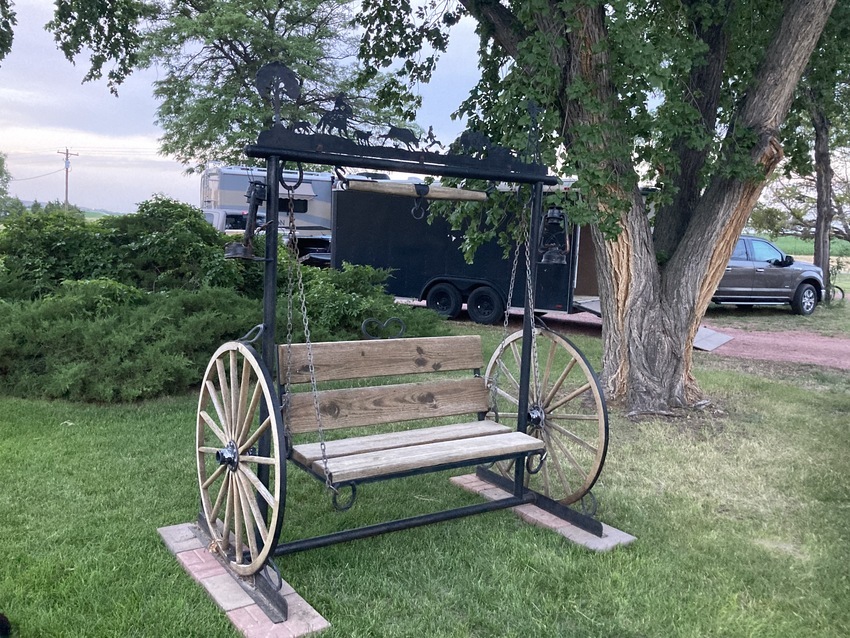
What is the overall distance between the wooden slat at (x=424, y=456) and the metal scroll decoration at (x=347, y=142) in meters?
1.31

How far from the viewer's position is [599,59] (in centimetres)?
611

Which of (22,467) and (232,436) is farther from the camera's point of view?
(22,467)

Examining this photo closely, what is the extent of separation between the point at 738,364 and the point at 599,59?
200 inches

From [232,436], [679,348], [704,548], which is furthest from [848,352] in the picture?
[232,436]

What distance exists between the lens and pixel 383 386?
383 centimetres

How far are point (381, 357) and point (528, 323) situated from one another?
833 millimetres

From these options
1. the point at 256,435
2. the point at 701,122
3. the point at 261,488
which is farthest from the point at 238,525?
the point at 701,122

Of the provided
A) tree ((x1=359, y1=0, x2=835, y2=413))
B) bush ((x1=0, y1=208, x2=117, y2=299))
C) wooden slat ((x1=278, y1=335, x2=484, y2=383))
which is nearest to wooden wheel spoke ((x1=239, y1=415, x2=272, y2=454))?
wooden slat ((x1=278, y1=335, x2=484, y2=383))

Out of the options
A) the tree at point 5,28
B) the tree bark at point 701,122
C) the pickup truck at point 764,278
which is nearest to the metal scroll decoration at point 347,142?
the tree bark at point 701,122

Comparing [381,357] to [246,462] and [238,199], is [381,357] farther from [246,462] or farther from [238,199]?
[238,199]

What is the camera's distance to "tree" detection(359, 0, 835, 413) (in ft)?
19.2

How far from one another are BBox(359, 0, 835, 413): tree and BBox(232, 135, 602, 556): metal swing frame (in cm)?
167

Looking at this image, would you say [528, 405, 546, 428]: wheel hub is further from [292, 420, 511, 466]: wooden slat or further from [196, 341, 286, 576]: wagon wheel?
[196, 341, 286, 576]: wagon wheel

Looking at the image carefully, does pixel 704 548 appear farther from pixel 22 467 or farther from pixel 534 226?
pixel 22 467
